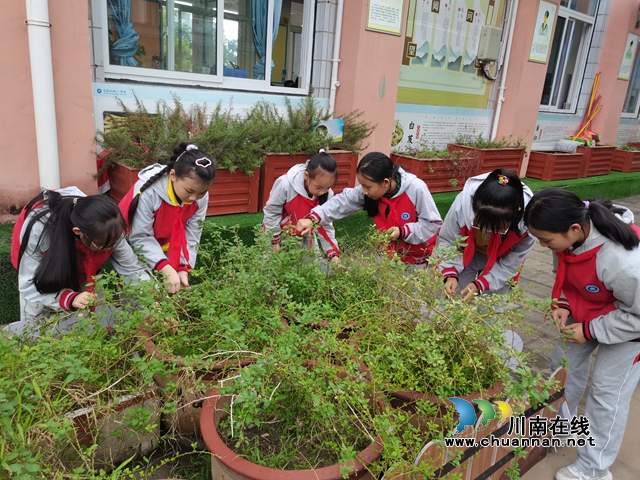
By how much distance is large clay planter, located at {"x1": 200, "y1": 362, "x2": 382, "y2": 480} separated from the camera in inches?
48.9

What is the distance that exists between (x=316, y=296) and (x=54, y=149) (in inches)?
105

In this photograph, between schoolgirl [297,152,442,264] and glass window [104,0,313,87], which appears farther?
glass window [104,0,313,87]

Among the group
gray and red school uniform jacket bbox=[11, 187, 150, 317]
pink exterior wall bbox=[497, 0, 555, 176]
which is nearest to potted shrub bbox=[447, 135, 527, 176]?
pink exterior wall bbox=[497, 0, 555, 176]

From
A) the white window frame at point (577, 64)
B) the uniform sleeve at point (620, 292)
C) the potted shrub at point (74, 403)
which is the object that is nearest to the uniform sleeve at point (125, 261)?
the potted shrub at point (74, 403)

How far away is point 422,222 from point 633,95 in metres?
11.6

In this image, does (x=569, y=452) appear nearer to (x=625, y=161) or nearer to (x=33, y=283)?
(x=33, y=283)

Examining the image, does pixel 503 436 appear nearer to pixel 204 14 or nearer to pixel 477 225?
pixel 477 225

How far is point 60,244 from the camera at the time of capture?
6.35 feet

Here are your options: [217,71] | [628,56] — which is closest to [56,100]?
[217,71]

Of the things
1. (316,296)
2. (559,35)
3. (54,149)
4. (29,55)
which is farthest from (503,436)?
(559,35)

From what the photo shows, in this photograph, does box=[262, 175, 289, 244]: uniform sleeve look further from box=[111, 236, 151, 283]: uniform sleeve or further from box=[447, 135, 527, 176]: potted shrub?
box=[447, 135, 527, 176]: potted shrub

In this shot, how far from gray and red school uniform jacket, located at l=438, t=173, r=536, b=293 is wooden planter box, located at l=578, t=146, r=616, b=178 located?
7.26 m

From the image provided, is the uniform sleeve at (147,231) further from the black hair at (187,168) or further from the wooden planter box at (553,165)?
the wooden planter box at (553,165)

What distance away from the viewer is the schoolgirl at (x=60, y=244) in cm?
189
